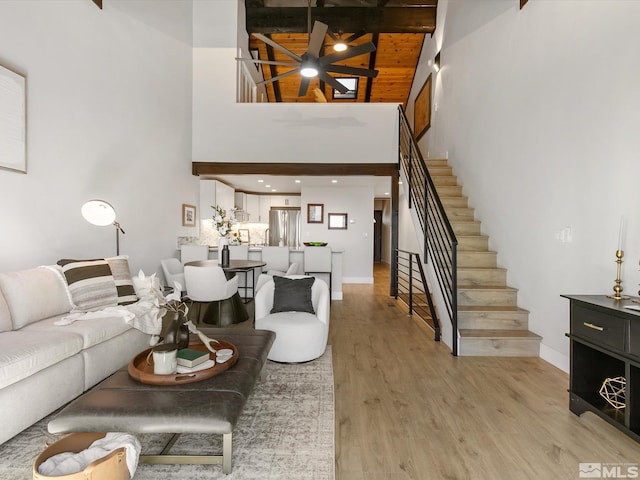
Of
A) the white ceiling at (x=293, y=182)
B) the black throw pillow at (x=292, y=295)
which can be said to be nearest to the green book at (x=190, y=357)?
the black throw pillow at (x=292, y=295)

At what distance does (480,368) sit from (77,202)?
4658 mm

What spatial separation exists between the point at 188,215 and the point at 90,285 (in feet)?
11.9

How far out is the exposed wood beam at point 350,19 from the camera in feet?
24.0

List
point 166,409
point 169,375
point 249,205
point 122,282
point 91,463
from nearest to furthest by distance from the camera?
point 91,463
point 166,409
point 169,375
point 122,282
point 249,205

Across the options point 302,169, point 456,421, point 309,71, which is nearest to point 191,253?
point 302,169

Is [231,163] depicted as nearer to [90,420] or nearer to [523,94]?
[523,94]

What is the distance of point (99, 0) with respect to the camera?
418 cm

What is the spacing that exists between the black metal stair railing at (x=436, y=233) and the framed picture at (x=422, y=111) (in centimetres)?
186

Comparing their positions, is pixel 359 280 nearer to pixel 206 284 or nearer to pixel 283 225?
pixel 283 225

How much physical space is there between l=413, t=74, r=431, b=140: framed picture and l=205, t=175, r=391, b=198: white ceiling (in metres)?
1.55

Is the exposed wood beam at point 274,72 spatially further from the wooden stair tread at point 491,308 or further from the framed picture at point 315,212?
the wooden stair tread at point 491,308

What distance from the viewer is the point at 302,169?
6.88 metres

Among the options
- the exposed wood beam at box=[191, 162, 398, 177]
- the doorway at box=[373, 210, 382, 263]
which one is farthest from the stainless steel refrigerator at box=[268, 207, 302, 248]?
the doorway at box=[373, 210, 382, 263]

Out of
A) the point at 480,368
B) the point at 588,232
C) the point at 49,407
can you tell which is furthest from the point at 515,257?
the point at 49,407
